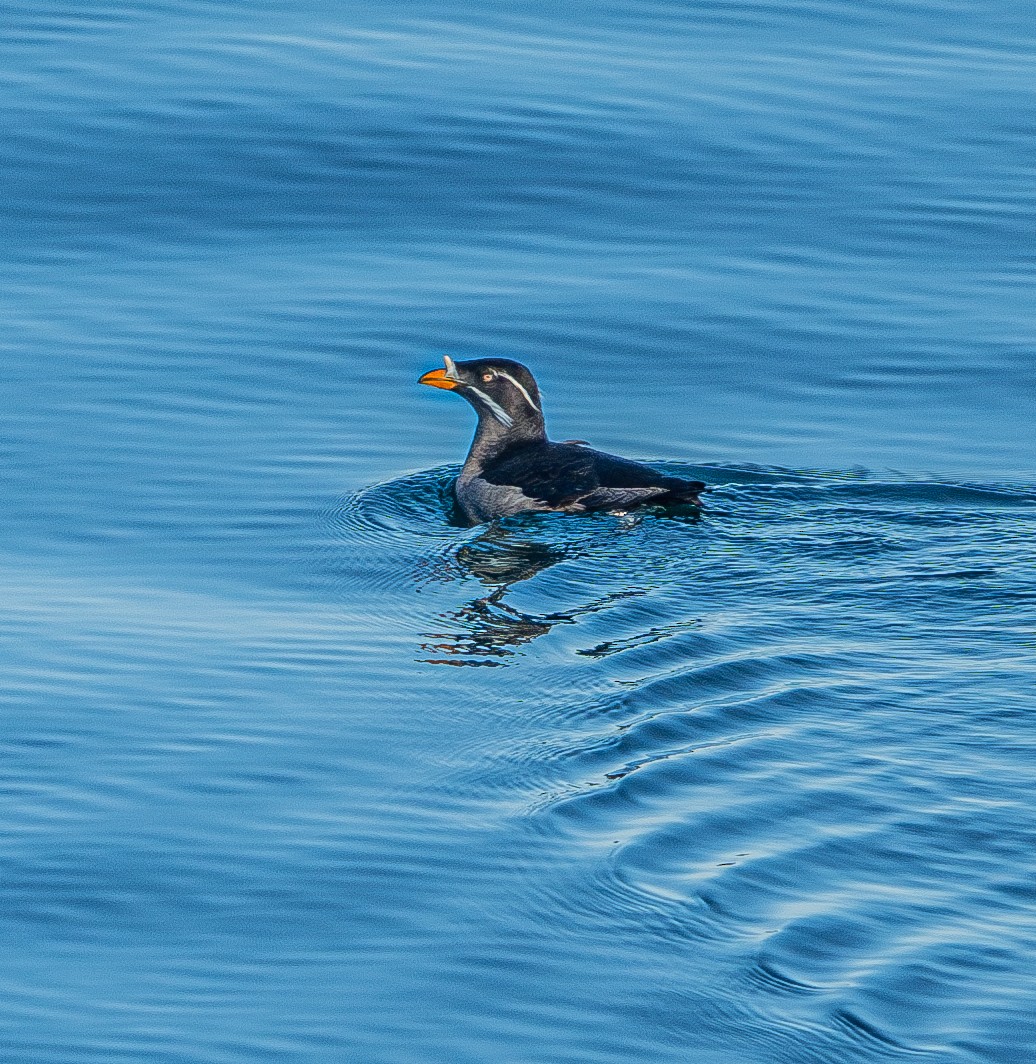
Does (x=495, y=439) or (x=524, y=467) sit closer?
(x=524, y=467)

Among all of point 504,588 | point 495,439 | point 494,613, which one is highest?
point 495,439

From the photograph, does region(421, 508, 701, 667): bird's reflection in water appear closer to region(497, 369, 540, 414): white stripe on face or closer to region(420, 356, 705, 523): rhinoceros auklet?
region(420, 356, 705, 523): rhinoceros auklet

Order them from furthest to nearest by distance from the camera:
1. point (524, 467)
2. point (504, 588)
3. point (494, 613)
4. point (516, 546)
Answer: point (524, 467) → point (516, 546) → point (504, 588) → point (494, 613)

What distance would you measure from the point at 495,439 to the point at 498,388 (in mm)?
295

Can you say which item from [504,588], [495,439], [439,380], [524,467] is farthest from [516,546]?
[439,380]

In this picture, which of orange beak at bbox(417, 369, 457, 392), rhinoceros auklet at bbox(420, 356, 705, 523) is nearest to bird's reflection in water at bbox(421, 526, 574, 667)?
rhinoceros auklet at bbox(420, 356, 705, 523)

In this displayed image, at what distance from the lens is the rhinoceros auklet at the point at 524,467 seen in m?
10.6

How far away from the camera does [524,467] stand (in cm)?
1117

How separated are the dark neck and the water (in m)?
0.32

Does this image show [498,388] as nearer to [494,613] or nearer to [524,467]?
[524,467]

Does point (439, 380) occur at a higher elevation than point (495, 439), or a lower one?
higher

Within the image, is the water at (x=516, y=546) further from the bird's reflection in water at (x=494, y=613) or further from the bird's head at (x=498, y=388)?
the bird's head at (x=498, y=388)

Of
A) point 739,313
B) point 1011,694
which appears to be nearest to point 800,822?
point 1011,694

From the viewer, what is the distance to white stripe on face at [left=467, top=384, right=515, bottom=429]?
1177 centimetres
